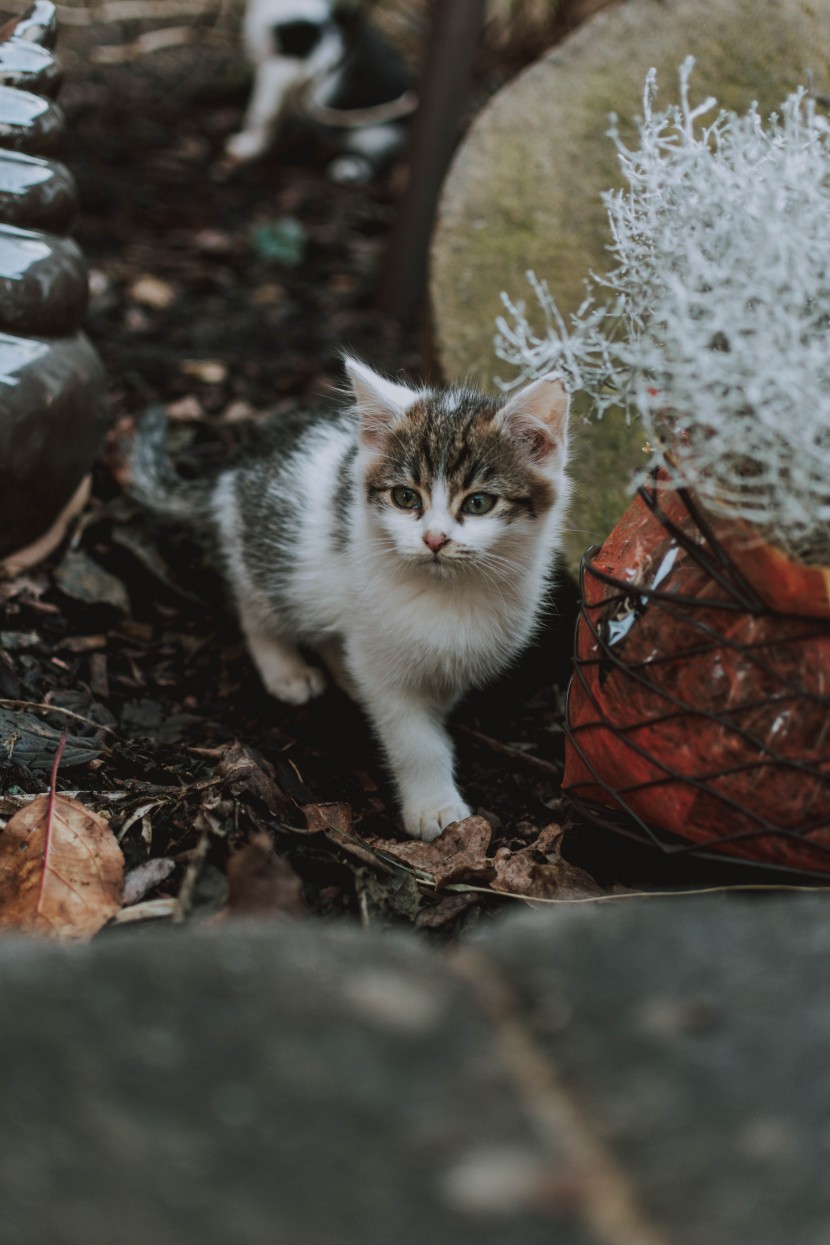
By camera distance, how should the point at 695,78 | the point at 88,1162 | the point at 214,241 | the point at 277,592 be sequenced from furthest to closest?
the point at 214,241 < the point at 695,78 < the point at 277,592 < the point at 88,1162

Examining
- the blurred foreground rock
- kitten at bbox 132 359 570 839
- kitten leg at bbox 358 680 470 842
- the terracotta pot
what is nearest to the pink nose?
kitten at bbox 132 359 570 839

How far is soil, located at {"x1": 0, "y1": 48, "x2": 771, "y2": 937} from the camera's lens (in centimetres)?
184

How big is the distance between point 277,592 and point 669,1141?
5.86ft

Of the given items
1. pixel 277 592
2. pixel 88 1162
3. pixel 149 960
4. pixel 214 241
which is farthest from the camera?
pixel 214 241

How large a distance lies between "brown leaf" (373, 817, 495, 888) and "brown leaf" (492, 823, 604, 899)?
0.03 metres

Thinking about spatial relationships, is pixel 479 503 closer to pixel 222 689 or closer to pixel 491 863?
pixel 491 863

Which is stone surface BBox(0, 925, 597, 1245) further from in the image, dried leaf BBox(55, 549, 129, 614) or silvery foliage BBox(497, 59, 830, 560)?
dried leaf BBox(55, 549, 129, 614)

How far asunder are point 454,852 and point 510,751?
0.43 m

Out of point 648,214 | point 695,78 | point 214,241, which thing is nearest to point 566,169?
point 695,78

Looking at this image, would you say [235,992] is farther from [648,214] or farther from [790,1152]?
[648,214]

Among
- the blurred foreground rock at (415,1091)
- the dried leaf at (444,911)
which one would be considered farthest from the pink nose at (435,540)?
the blurred foreground rock at (415,1091)

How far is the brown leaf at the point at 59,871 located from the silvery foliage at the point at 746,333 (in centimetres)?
101

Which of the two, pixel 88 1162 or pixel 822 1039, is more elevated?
pixel 822 1039

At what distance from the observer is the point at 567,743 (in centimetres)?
188
